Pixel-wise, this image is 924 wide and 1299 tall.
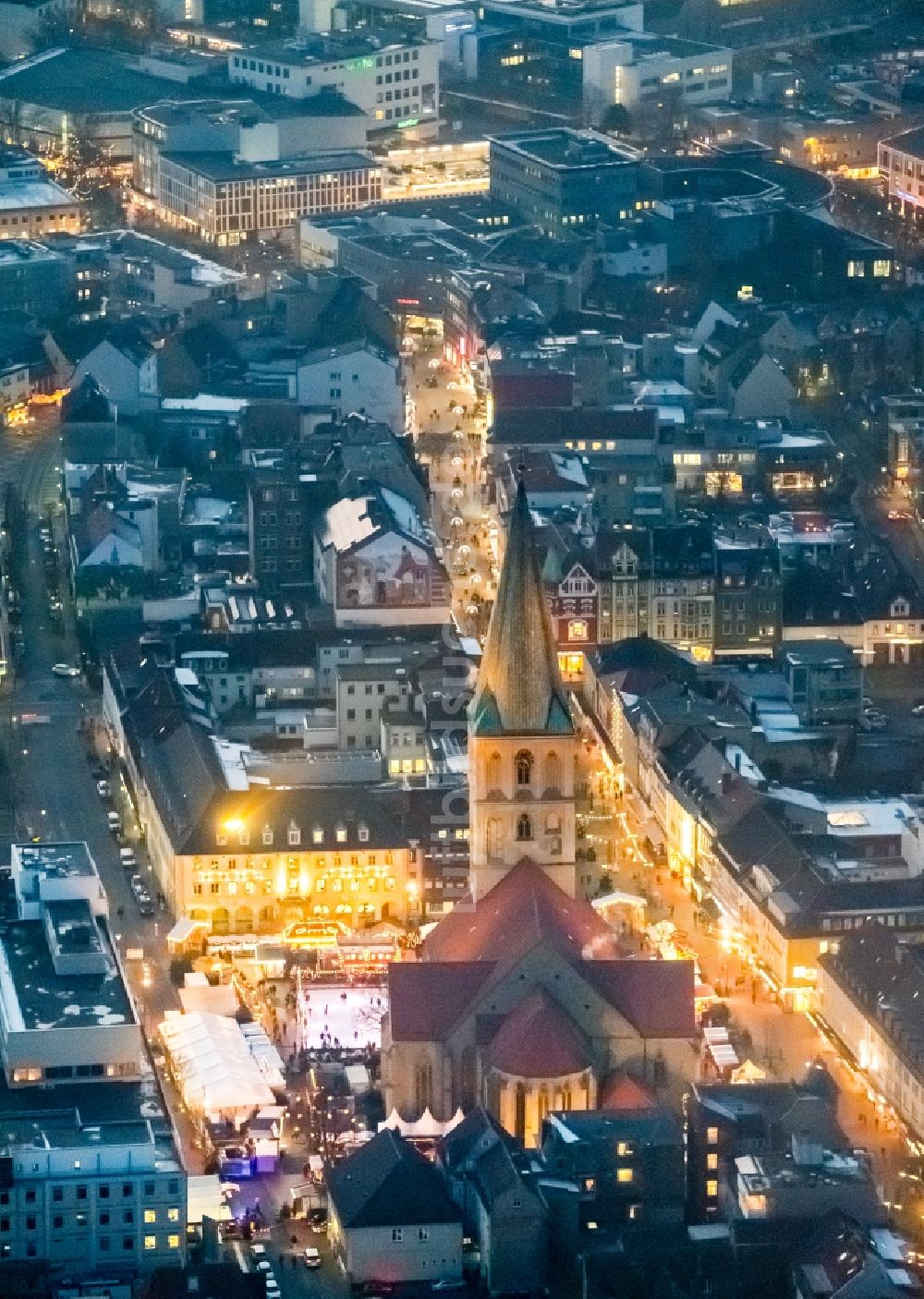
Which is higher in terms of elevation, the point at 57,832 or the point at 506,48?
the point at 506,48

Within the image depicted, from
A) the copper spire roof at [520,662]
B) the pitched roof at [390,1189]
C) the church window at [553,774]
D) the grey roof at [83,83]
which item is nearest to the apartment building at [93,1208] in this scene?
the pitched roof at [390,1189]

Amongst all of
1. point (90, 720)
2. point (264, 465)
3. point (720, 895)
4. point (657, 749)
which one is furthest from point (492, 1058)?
point (264, 465)

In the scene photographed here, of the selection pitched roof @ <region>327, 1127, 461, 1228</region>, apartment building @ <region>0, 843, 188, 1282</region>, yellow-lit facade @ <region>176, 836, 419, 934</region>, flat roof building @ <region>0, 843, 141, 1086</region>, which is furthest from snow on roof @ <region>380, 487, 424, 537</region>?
pitched roof @ <region>327, 1127, 461, 1228</region>

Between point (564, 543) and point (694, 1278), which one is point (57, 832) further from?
point (694, 1278)

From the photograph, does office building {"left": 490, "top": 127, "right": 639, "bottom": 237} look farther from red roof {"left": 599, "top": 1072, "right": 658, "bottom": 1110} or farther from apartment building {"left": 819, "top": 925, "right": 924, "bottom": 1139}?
red roof {"left": 599, "top": 1072, "right": 658, "bottom": 1110}

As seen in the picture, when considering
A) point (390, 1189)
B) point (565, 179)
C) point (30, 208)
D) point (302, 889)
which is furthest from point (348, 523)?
point (30, 208)

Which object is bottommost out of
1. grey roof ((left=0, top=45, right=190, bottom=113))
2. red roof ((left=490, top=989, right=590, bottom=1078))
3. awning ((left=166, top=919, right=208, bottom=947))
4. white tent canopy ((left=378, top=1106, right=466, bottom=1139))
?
white tent canopy ((left=378, top=1106, right=466, bottom=1139))
